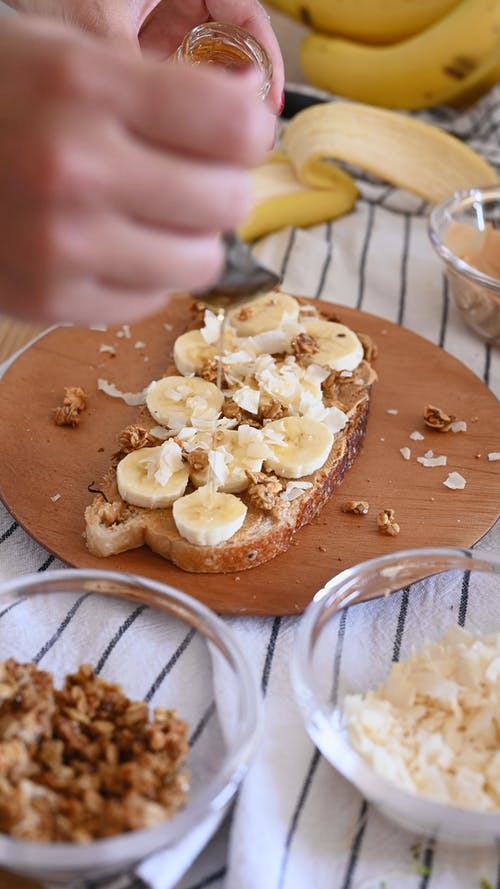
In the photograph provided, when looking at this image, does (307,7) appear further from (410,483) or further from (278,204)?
(410,483)

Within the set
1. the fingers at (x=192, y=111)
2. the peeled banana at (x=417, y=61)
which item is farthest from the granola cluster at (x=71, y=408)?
the peeled banana at (x=417, y=61)

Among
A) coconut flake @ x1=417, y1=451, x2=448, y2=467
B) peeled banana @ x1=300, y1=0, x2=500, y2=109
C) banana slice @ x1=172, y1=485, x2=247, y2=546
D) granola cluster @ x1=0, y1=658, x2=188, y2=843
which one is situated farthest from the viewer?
peeled banana @ x1=300, y1=0, x2=500, y2=109

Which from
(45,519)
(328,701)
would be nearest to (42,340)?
(45,519)

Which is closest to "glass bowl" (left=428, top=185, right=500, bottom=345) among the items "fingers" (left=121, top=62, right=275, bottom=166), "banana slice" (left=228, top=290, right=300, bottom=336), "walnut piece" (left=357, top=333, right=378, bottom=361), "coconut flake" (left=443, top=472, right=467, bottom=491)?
"walnut piece" (left=357, top=333, right=378, bottom=361)

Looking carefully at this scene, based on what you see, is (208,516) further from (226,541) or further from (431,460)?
(431,460)

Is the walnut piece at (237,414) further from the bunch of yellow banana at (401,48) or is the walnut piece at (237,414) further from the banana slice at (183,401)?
the bunch of yellow banana at (401,48)

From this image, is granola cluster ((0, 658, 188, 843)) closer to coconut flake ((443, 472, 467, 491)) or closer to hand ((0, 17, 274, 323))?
hand ((0, 17, 274, 323))
